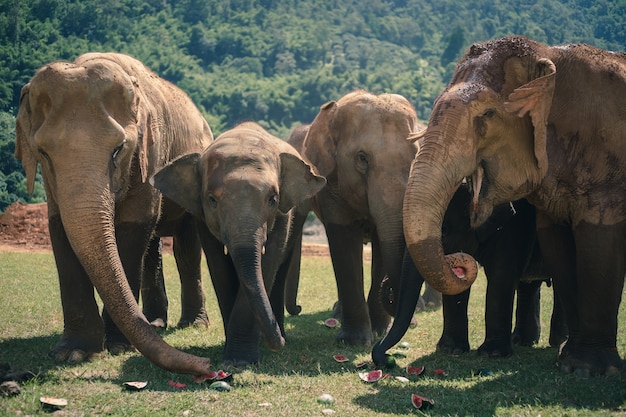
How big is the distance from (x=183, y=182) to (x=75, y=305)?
4.96 feet

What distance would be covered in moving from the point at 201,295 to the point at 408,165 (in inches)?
131

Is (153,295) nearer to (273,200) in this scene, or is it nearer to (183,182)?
(183,182)

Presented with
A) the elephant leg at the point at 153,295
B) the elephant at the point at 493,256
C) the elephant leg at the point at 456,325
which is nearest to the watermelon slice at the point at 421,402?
the elephant at the point at 493,256

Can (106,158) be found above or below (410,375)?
above

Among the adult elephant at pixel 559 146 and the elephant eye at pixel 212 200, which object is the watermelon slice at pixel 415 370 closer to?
the adult elephant at pixel 559 146

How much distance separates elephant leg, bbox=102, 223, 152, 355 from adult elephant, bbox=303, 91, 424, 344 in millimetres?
2406

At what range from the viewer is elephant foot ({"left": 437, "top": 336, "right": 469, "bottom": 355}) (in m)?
9.03

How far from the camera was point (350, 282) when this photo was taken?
10.1 meters

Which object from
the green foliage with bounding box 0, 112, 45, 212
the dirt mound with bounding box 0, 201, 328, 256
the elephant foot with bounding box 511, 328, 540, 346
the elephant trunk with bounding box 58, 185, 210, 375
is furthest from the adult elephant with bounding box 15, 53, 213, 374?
the green foliage with bounding box 0, 112, 45, 212

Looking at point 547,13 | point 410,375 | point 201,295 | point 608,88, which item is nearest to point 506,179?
point 608,88

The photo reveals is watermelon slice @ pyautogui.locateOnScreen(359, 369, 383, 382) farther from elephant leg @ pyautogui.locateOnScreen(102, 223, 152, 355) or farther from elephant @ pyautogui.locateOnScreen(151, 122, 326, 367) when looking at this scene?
elephant leg @ pyautogui.locateOnScreen(102, 223, 152, 355)

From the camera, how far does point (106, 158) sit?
24.8 ft

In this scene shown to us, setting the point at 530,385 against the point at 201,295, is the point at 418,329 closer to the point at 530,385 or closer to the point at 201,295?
the point at 201,295

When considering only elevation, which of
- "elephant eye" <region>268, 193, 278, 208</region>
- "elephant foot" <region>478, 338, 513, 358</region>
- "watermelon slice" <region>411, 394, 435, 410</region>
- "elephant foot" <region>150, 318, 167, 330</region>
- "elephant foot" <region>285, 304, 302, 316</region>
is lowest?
"elephant foot" <region>285, 304, 302, 316</region>
